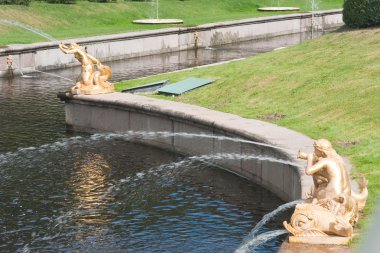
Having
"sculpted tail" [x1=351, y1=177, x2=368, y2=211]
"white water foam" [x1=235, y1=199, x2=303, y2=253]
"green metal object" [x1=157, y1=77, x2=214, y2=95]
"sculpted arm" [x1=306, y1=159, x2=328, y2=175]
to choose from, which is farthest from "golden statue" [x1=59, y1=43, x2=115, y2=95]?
"sculpted arm" [x1=306, y1=159, x2=328, y2=175]

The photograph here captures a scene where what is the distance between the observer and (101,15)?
184 feet

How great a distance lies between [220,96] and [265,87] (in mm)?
1379

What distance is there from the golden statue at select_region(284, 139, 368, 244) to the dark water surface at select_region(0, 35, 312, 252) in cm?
210

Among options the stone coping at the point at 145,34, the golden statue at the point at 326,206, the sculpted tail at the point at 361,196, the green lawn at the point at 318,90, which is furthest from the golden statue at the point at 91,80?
the sculpted tail at the point at 361,196

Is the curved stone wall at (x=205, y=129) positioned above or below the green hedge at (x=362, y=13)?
below

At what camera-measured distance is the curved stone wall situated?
18.2 m

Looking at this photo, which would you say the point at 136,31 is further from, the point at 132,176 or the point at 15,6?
the point at 132,176

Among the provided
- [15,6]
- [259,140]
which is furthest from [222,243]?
[15,6]

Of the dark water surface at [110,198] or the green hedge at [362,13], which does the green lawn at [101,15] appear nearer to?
the green hedge at [362,13]

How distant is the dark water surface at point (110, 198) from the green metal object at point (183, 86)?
2.77 m

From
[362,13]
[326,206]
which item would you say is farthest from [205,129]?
[362,13]

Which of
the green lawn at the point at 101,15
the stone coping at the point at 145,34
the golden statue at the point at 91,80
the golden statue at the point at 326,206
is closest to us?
the golden statue at the point at 326,206

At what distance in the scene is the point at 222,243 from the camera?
50.5 feet

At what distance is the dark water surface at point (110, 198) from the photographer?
51.9 ft
